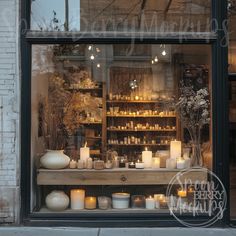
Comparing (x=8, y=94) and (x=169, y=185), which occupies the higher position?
(x=8, y=94)

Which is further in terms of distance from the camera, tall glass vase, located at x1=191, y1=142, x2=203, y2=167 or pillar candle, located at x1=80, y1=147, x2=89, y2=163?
pillar candle, located at x1=80, y1=147, x2=89, y2=163

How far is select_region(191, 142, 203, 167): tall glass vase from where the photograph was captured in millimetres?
7953

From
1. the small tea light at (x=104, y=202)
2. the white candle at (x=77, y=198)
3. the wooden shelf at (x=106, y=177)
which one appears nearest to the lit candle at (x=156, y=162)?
the wooden shelf at (x=106, y=177)

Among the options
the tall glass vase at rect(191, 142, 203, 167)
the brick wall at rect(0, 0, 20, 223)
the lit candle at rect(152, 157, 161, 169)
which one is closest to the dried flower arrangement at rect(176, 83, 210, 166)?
the tall glass vase at rect(191, 142, 203, 167)

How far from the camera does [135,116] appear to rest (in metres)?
8.59

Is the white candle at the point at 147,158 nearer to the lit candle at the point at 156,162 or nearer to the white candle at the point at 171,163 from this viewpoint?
the lit candle at the point at 156,162

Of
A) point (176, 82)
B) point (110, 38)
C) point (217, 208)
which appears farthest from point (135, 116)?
point (217, 208)

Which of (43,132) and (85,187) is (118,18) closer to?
(43,132)

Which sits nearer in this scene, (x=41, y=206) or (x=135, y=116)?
(x=41, y=206)

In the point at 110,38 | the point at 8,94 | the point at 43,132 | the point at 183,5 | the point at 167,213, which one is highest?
the point at 183,5

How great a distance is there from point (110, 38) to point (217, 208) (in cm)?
299

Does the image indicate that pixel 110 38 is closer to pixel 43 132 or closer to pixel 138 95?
pixel 138 95

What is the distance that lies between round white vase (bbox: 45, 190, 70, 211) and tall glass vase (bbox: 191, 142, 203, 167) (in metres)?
2.02

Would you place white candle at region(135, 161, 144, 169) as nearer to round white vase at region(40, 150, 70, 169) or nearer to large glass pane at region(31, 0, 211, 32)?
round white vase at region(40, 150, 70, 169)
